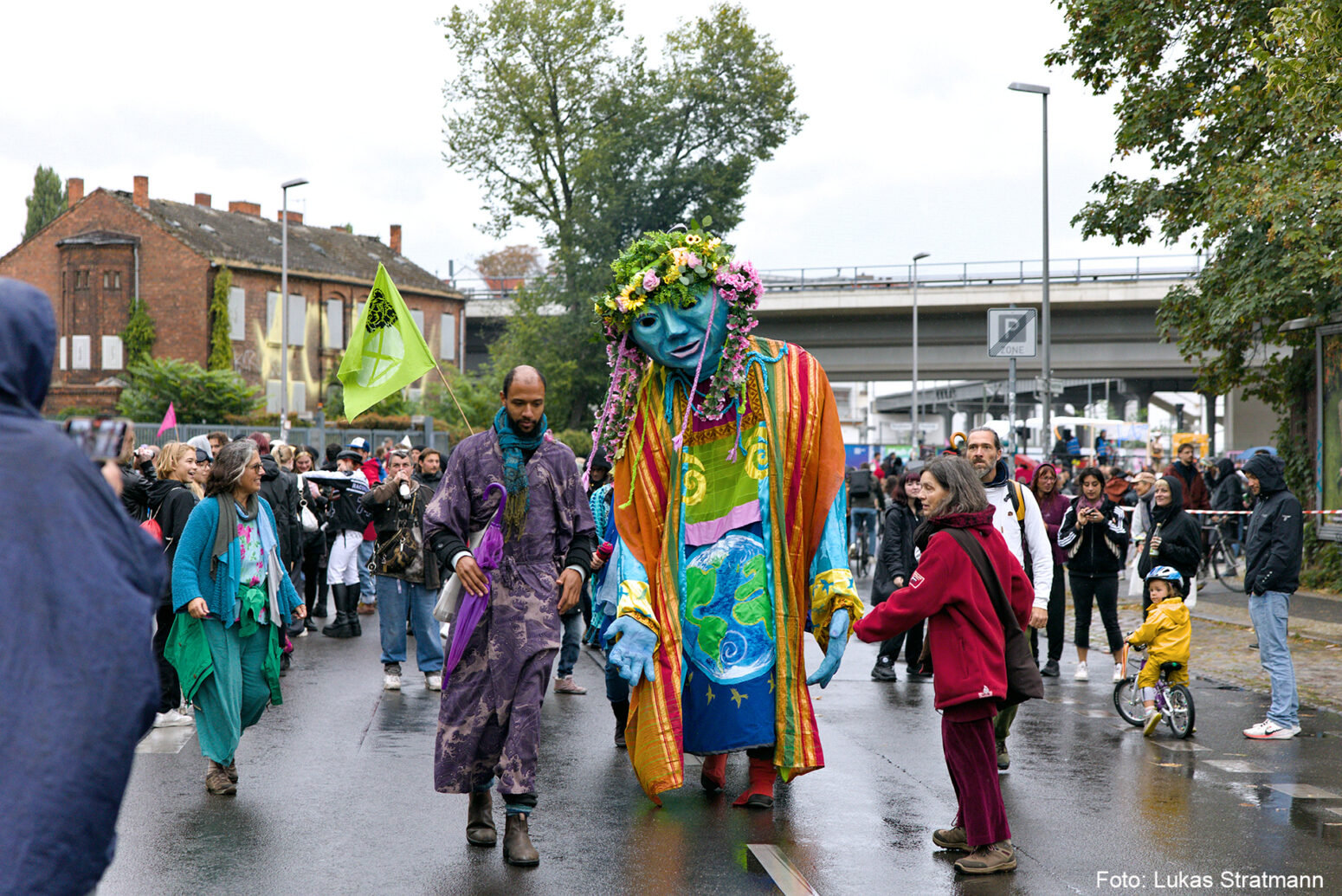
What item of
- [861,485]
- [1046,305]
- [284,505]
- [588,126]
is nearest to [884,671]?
[284,505]

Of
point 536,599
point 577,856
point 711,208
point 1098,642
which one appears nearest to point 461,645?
point 536,599

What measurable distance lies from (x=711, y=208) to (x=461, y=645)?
3242 cm

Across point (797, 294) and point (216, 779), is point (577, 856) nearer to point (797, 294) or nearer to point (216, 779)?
point (216, 779)

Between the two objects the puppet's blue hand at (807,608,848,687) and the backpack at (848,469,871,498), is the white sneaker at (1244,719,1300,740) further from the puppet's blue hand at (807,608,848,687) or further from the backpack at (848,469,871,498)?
the backpack at (848,469,871,498)

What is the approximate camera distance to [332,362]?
53.0 meters

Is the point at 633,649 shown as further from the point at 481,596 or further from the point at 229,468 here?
the point at 229,468

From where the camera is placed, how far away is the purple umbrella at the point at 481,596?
5.39 meters

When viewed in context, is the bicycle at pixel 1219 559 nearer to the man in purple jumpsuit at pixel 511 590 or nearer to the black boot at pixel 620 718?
the black boot at pixel 620 718

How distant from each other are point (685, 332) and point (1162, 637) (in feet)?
13.3

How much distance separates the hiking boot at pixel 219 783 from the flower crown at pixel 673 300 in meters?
2.40

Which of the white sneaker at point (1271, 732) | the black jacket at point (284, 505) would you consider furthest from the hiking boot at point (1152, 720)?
the black jacket at point (284, 505)

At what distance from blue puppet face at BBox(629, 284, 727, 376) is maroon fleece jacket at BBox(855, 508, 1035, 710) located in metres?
1.40

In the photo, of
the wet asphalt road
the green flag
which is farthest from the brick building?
the wet asphalt road

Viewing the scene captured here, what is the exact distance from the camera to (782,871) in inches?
198
